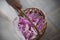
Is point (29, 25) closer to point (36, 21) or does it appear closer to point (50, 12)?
point (36, 21)

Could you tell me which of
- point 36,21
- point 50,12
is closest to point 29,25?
point 36,21

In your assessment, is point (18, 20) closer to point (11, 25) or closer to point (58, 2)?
point (11, 25)

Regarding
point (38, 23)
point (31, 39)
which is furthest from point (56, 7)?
point (31, 39)
